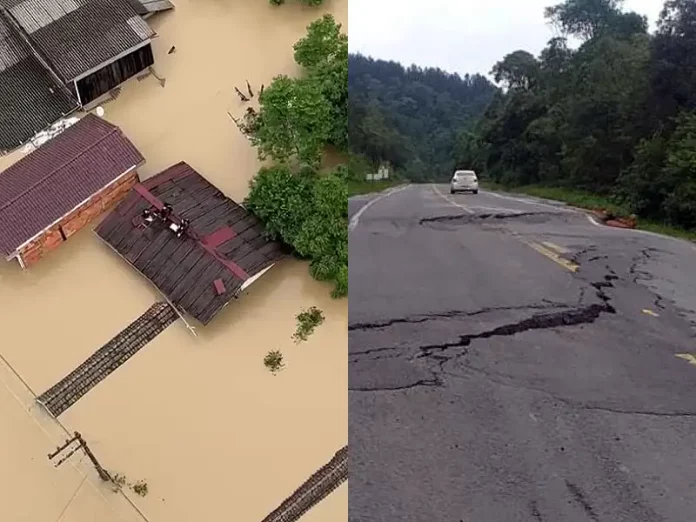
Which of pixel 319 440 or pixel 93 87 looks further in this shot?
pixel 93 87

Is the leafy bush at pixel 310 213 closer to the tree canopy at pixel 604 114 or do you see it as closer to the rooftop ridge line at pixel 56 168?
the rooftop ridge line at pixel 56 168

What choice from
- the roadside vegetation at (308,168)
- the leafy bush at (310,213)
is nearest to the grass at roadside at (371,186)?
the leafy bush at (310,213)

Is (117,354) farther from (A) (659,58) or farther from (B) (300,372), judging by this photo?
(A) (659,58)

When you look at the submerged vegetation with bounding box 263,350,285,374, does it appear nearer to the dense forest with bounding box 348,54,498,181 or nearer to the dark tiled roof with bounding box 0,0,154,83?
the dense forest with bounding box 348,54,498,181

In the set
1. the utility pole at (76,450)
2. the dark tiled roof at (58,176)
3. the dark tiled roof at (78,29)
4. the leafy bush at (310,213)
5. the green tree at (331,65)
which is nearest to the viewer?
the utility pole at (76,450)

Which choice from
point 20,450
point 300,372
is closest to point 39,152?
point 20,450

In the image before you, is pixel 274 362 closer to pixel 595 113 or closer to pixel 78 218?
pixel 78 218
